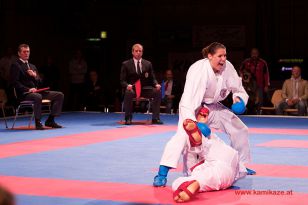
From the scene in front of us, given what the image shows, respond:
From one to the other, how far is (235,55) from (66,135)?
22.9 feet

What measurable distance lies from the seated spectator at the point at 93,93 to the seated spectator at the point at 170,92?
182cm

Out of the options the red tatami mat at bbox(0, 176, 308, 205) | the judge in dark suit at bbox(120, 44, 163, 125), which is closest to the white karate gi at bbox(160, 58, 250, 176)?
the red tatami mat at bbox(0, 176, 308, 205)

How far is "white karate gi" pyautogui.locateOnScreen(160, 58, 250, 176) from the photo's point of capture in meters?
4.74

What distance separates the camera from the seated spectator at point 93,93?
14.3 meters

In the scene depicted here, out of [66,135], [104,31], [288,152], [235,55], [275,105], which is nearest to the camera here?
[288,152]

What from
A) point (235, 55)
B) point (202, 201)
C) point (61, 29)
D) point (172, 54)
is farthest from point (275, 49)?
point (202, 201)

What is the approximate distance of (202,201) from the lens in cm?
435

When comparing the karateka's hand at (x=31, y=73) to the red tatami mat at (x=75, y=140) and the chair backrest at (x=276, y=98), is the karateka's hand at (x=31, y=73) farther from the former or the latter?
the chair backrest at (x=276, y=98)

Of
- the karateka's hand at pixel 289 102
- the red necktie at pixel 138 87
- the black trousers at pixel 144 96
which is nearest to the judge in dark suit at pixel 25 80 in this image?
the black trousers at pixel 144 96

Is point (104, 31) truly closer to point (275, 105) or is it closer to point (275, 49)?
point (275, 49)

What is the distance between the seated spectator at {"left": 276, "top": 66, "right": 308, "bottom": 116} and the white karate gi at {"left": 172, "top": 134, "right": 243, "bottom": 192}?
302 inches

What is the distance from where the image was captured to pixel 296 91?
1225 centimetres

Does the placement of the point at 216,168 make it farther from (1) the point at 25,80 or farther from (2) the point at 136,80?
(2) the point at 136,80

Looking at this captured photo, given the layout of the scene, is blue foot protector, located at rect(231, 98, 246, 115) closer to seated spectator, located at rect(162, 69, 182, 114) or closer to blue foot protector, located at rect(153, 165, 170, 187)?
blue foot protector, located at rect(153, 165, 170, 187)
